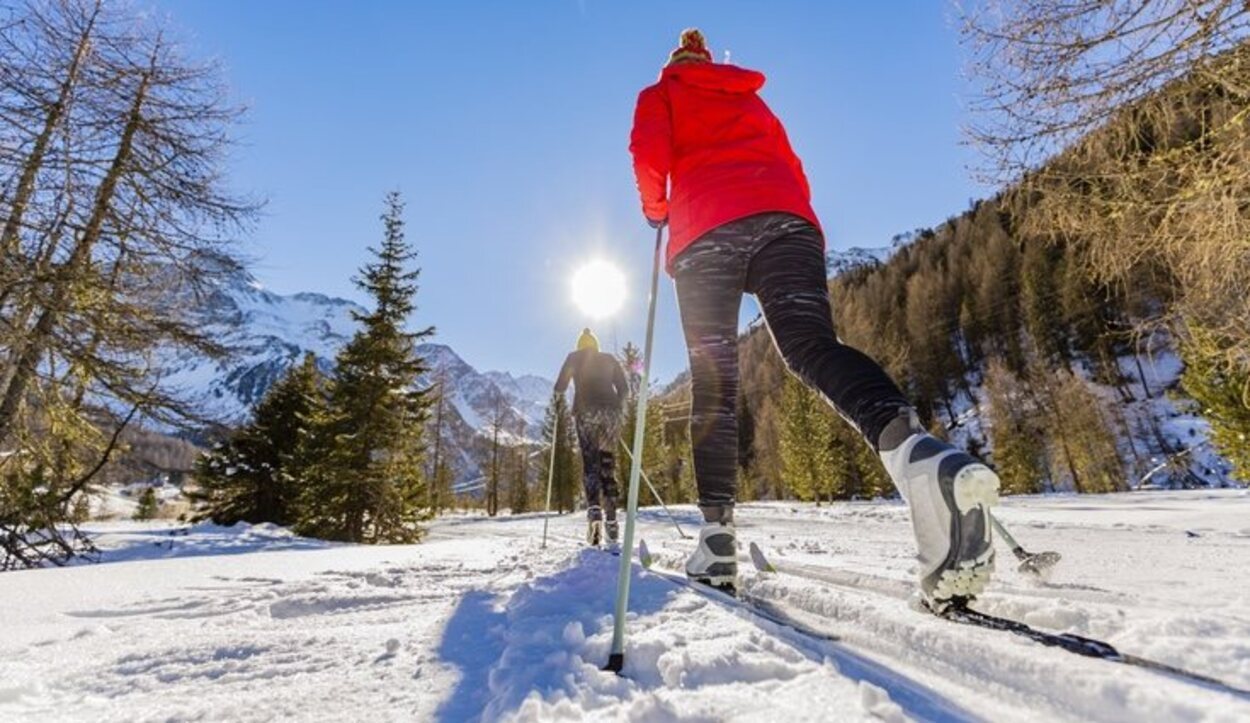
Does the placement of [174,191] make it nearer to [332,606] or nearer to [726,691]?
[332,606]

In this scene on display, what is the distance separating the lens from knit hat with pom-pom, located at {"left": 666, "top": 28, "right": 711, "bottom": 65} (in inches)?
97.2

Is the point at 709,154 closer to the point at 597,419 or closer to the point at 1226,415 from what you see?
the point at 597,419

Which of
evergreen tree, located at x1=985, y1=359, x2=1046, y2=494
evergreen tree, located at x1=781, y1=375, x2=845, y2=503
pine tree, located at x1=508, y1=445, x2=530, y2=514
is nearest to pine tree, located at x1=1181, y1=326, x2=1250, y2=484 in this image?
evergreen tree, located at x1=985, y1=359, x2=1046, y2=494

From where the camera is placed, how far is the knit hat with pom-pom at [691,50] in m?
2.47

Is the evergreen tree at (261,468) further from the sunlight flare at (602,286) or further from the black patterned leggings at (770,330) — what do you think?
the black patterned leggings at (770,330)

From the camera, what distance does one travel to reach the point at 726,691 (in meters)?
1.03

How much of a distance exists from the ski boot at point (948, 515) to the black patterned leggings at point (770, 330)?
0.59ft

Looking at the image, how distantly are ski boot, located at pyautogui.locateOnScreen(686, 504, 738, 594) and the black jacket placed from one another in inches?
162

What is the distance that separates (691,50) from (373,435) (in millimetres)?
16552

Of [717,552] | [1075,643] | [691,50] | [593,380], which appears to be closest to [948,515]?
[1075,643]

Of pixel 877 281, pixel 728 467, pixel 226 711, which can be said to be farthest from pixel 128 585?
pixel 877 281

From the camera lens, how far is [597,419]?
20.5 ft

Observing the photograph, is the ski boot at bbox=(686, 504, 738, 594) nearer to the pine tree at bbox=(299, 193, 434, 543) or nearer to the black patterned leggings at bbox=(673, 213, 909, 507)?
the black patterned leggings at bbox=(673, 213, 909, 507)

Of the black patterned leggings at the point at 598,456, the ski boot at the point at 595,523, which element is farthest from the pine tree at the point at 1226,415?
the ski boot at the point at 595,523
